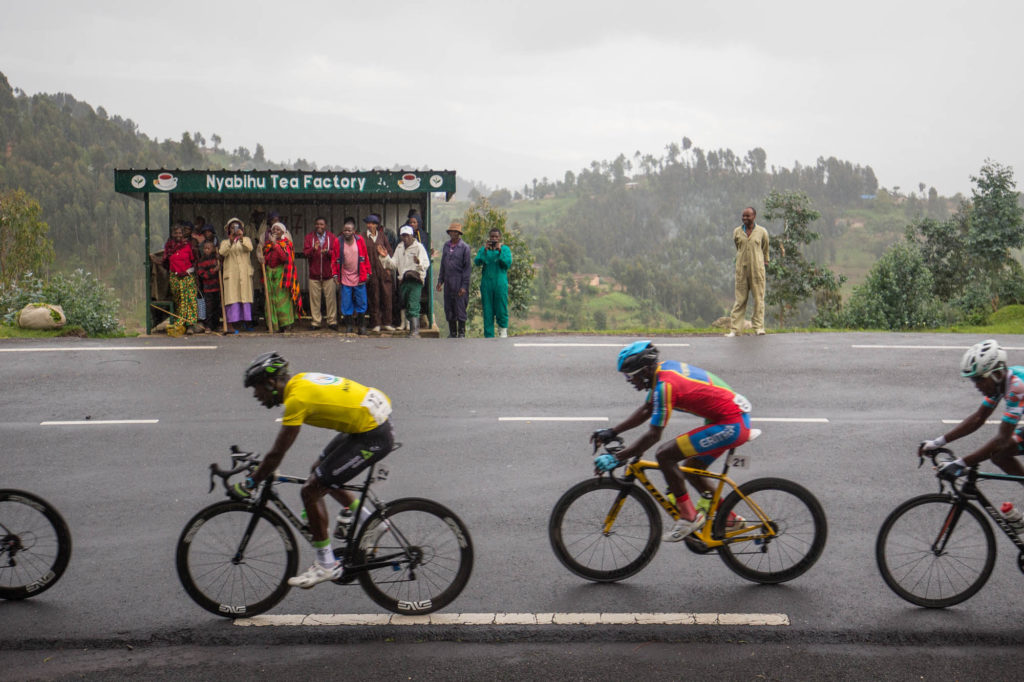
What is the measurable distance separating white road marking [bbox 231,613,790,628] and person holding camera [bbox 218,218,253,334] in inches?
508

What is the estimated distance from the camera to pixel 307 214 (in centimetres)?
2156

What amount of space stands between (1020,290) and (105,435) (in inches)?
1230

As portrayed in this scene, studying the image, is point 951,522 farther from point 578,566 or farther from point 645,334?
point 645,334

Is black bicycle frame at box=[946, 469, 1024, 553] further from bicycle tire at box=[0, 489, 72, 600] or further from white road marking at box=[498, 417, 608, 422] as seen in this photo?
bicycle tire at box=[0, 489, 72, 600]

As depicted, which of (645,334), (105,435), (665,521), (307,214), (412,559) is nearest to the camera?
(412,559)

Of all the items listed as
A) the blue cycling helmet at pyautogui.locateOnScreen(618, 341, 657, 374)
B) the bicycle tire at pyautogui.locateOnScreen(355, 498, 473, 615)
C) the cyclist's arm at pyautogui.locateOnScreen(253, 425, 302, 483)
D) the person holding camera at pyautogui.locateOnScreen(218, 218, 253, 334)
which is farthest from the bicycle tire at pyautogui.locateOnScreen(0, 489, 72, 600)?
Answer: the person holding camera at pyautogui.locateOnScreen(218, 218, 253, 334)

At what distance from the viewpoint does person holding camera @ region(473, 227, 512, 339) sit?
58.0 ft

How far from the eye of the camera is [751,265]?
17422mm

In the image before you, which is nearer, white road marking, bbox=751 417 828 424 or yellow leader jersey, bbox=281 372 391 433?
yellow leader jersey, bbox=281 372 391 433

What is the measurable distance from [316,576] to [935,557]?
4163 mm

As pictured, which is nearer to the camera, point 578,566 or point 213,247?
point 578,566

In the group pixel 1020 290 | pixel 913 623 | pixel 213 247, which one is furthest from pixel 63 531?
pixel 1020 290

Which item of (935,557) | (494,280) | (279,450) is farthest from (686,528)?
(494,280)

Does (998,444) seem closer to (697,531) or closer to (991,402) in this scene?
(991,402)
